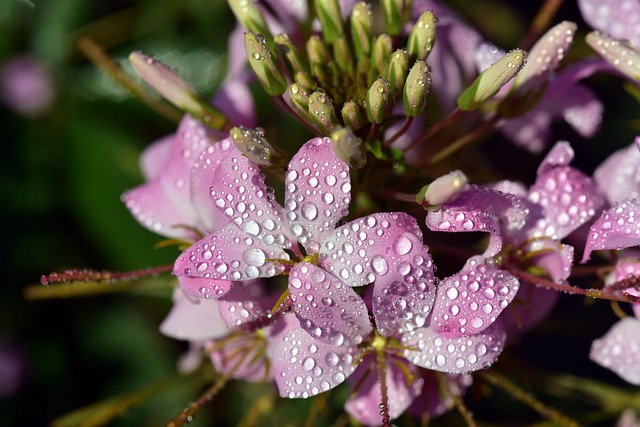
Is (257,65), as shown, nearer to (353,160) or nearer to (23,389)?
(353,160)

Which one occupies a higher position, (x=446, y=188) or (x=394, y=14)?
(x=394, y=14)

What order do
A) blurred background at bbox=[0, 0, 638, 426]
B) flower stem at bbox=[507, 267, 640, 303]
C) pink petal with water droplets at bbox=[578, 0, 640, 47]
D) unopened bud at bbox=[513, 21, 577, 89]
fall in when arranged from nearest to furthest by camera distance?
flower stem at bbox=[507, 267, 640, 303], unopened bud at bbox=[513, 21, 577, 89], pink petal with water droplets at bbox=[578, 0, 640, 47], blurred background at bbox=[0, 0, 638, 426]

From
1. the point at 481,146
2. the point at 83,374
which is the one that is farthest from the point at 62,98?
the point at 481,146

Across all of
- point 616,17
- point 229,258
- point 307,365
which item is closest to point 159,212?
point 229,258

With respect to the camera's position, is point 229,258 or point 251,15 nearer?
point 229,258

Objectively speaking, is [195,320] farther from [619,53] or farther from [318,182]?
[619,53]

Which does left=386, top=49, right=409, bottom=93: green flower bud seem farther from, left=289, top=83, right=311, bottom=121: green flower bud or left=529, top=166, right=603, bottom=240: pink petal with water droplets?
left=529, top=166, right=603, bottom=240: pink petal with water droplets

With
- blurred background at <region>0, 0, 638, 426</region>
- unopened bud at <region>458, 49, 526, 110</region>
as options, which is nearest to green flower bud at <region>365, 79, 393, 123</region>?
unopened bud at <region>458, 49, 526, 110</region>
